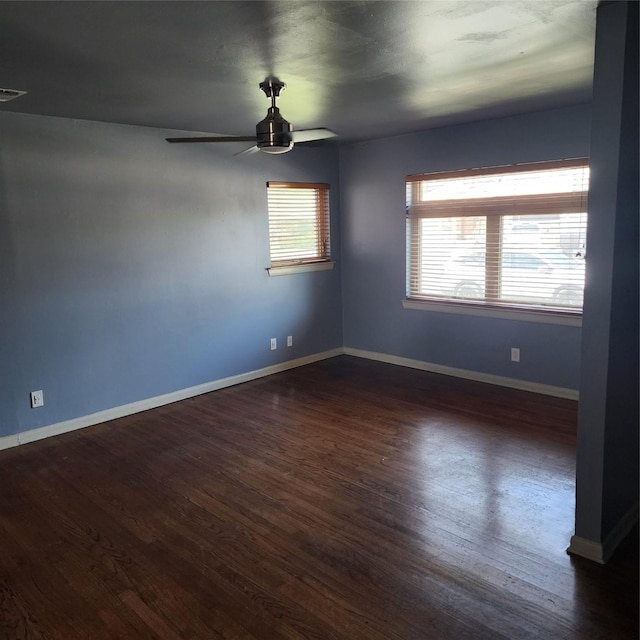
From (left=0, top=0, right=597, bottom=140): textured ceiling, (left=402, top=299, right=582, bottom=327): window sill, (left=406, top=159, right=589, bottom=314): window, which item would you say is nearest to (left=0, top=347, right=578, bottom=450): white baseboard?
Result: (left=402, top=299, right=582, bottom=327): window sill

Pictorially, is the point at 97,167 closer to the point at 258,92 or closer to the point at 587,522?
the point at 258,92

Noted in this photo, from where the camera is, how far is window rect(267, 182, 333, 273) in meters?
5.28

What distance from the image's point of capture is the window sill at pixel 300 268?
528 centimetres

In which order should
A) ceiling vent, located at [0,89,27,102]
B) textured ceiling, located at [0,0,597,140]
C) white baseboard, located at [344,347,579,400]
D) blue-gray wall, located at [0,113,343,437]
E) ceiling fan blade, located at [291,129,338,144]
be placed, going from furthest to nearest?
white baseboard, located at [344,347,579,400], blue-gray wall, located at [0,113,343,437], ceiling fan blade, located at [291,129,338,144], ceiling vent, located at [0,89,27,102], textured ceiling, located at [0,0,597,140]

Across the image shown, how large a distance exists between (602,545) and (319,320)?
3798 millimetres

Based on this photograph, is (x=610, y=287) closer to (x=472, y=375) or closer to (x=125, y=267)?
(x=472, y=375)

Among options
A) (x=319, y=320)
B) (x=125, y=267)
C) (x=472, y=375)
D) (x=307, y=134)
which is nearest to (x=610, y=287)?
(x=307, y=134)

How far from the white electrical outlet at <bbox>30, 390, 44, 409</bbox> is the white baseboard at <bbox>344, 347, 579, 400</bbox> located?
3.20 meters

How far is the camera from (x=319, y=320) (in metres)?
5.83

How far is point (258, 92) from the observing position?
320cm

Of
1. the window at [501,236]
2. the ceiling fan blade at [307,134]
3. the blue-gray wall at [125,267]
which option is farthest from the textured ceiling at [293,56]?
the window at [501,236]

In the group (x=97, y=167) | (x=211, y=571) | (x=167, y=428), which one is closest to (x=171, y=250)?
(x=97, y=167)

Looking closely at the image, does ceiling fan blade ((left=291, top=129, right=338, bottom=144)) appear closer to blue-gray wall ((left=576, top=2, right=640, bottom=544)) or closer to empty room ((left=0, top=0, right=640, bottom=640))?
empty room ((left=0, top=0, right=640, bottom=640))

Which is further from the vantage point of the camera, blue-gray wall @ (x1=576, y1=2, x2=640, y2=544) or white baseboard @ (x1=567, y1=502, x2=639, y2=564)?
white baseboard @ (x1=567, y1=502, x2=639, y2=564)
